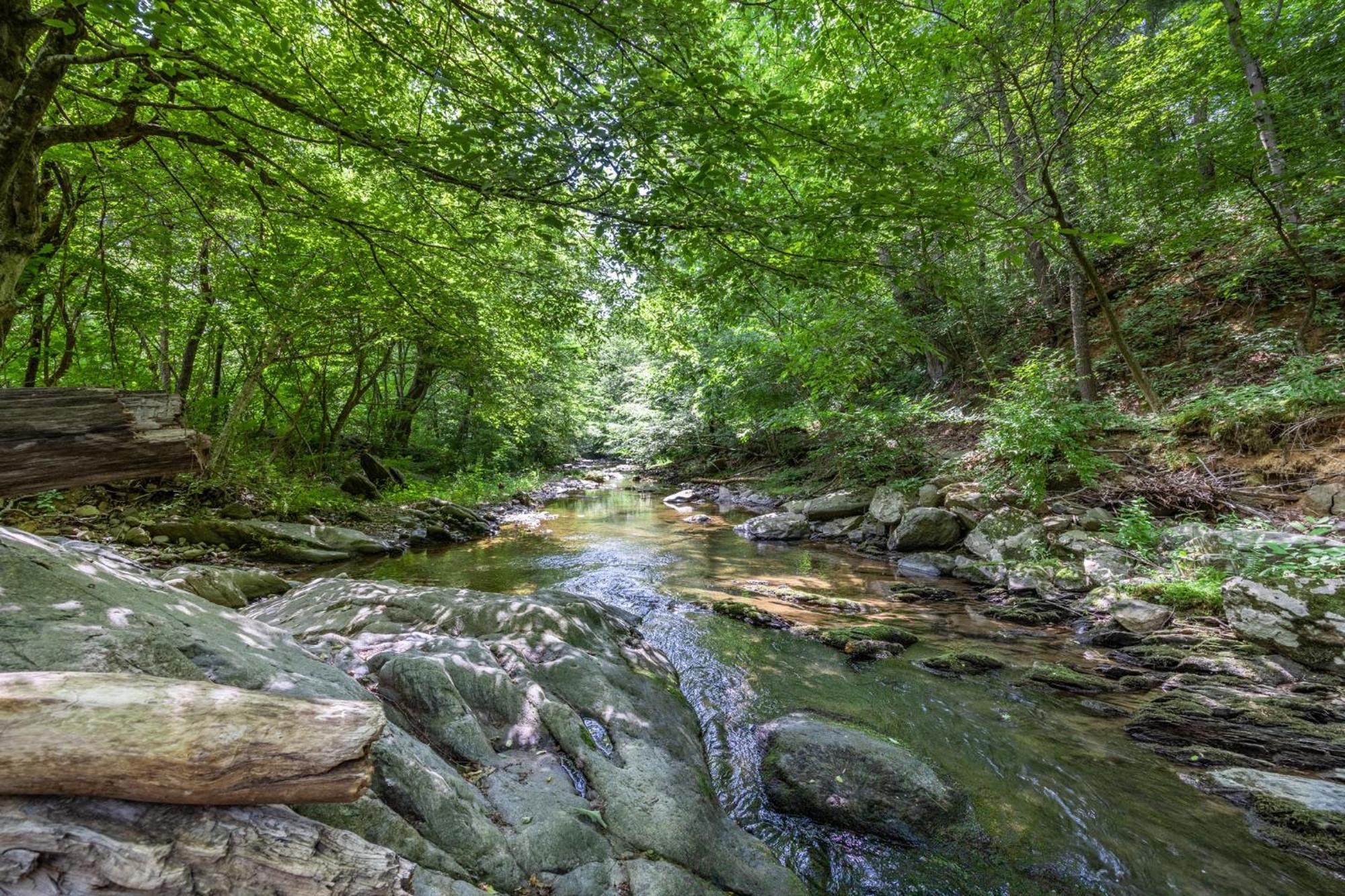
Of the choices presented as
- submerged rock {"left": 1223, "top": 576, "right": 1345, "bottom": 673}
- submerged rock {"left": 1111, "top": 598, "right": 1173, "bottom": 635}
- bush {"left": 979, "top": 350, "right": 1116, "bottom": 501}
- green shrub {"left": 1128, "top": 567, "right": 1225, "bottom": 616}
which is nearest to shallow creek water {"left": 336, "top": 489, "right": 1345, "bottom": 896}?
submerged rock {"left": 1111, "top": 598, "right": 1173, "bottom": 635}

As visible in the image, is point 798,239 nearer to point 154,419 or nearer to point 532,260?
point 154,419

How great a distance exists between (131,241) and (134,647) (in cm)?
926

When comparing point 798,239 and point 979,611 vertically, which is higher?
point 798,239

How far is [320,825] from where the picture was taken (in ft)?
5.22

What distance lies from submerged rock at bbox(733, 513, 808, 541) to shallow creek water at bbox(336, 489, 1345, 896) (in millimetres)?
3327

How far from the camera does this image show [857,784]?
3227 mm

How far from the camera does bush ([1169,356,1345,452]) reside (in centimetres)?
646

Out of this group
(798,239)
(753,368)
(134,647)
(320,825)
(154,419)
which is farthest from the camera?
(753,368)

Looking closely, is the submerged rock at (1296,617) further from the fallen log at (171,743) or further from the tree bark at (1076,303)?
the fallen log at (171,743)

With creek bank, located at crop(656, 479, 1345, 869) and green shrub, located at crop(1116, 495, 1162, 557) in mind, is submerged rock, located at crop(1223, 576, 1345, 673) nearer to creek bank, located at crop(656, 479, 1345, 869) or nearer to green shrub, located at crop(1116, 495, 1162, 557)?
creek bank, located at crop(656, 479, 1345, 869)

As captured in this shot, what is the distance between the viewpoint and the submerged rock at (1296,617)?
173 inches

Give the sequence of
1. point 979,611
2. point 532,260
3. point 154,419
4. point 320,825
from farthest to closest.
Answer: point 532,260 → point 979,611 → point 154,419 → point 320,825

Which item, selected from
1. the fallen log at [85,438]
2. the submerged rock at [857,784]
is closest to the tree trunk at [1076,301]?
the submerged rock at [857,784]

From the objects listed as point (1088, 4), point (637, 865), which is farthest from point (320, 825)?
point (1088, 4)
